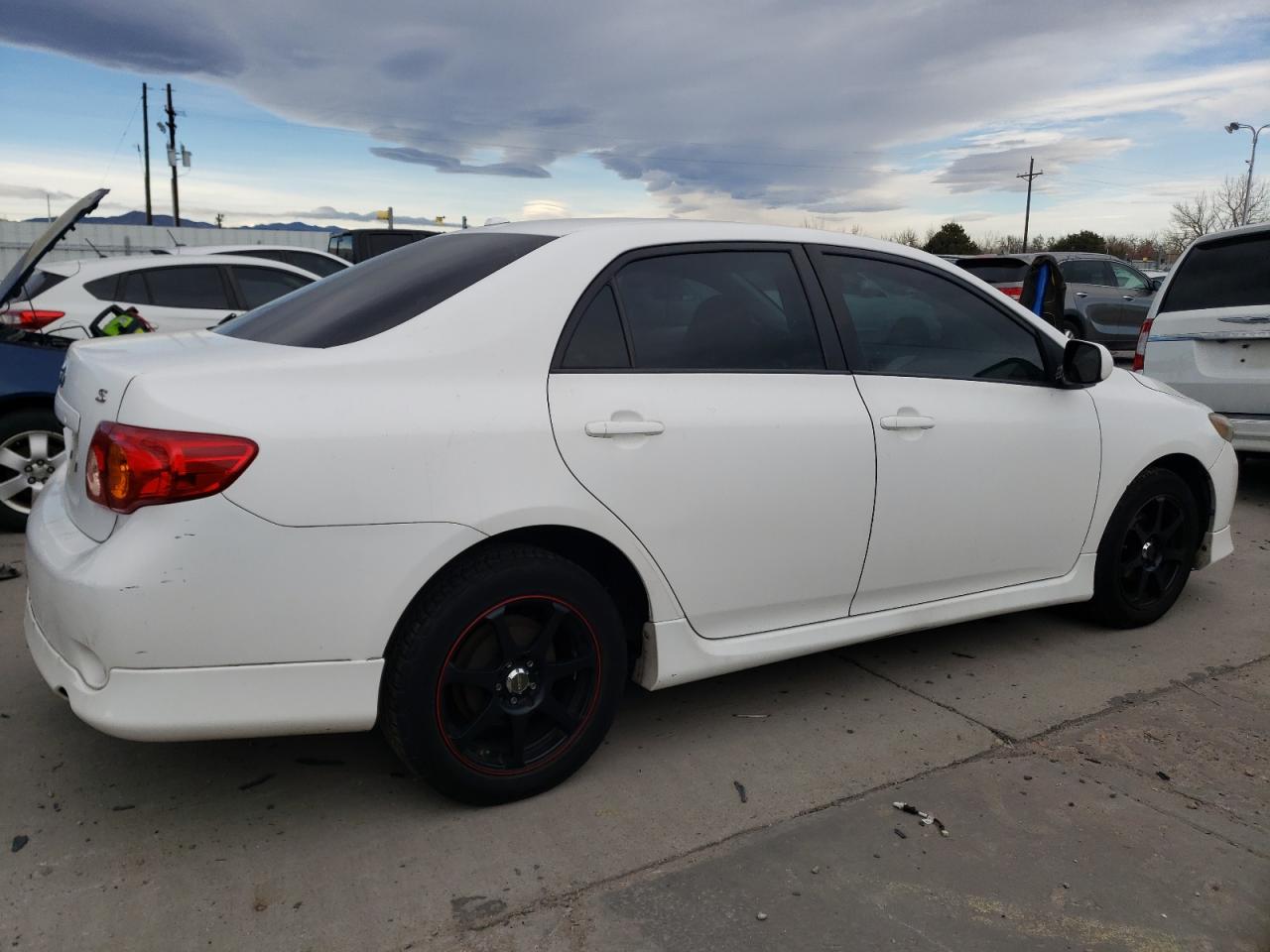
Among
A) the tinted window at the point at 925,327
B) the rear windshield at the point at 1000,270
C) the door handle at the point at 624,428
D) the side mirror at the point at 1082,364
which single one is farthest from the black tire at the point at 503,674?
the rear windshield at the point at 1000,270

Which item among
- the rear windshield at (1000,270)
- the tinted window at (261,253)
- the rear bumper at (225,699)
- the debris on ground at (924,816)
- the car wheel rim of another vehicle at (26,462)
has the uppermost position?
the rear windshield at (1000,270)

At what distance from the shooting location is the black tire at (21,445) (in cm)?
527

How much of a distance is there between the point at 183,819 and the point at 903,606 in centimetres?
237

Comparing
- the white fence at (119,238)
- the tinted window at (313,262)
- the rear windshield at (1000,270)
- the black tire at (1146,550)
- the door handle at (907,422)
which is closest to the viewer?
the door handle at (907,422)

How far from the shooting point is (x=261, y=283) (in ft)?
26.1

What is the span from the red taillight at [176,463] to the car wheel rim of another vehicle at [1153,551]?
3.51 m

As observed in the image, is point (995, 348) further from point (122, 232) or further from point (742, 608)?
point (122, 232)

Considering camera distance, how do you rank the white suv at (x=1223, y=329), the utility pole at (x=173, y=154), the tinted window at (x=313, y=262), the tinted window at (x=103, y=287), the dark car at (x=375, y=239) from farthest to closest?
1. the utility pole at (x=173, y=154)
2. the dark car at (x=375, y=239)
3. the tinted window at (x=313, y=262)
4. the tinted window at (x=103, y=287)
5. the white suv at (x=1223, y=329)

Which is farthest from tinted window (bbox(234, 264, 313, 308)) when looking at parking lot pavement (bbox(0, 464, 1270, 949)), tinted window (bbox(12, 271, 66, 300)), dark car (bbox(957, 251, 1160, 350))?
dark car (bbox(957, 251, 1160, 350))

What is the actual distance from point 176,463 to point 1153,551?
3.90 metres

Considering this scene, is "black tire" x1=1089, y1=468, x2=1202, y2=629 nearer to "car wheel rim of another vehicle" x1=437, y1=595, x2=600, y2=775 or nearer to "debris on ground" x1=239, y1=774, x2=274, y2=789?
"car wheel rim of another vehicle" x1=437, y1=595, x2=600, y2=775

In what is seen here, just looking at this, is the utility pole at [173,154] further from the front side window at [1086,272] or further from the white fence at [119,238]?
the front side window at [1086,272]

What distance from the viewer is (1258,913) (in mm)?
2445

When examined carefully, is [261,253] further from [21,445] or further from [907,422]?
[907,422]
